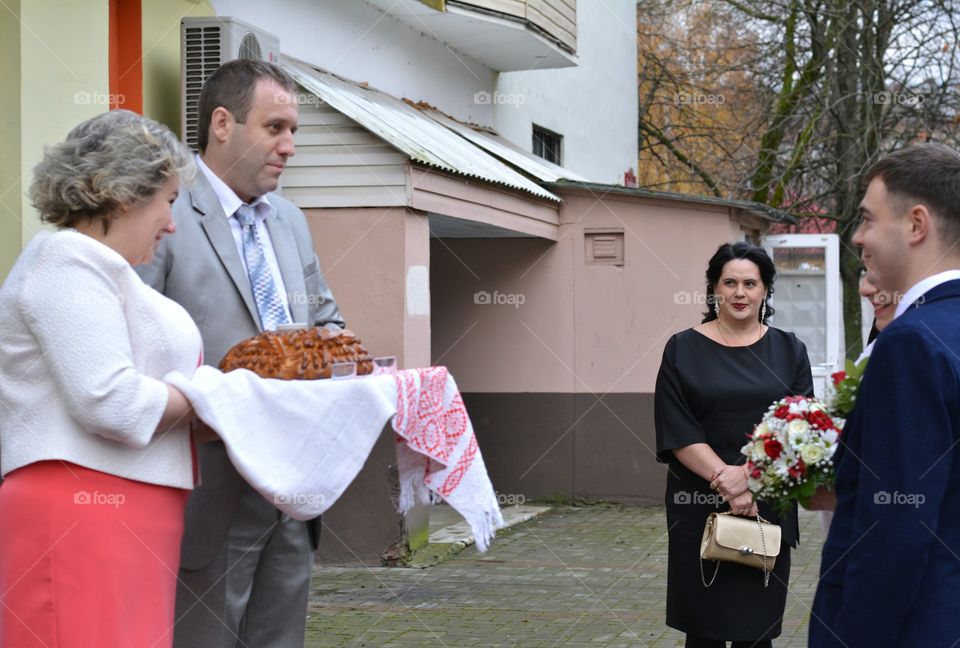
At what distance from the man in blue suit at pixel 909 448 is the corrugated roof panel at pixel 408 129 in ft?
23.0

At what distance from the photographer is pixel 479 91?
15.4 meters

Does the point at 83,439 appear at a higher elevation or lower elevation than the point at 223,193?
lower

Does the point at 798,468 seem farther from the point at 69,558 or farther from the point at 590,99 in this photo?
the point at 590,99

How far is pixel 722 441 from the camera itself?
5531 mm

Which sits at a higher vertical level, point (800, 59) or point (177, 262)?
point (800, 59)

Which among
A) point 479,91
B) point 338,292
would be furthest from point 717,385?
point 479,91

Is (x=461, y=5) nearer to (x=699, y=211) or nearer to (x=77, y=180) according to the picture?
(x=699, y=211)

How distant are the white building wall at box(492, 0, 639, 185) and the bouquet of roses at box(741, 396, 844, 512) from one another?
12135mm

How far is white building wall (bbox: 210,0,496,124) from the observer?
10.7 m

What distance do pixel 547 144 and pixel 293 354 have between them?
1471 centimetres

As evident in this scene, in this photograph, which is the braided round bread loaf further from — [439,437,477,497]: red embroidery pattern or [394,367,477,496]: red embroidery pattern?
[439,437,477,497]: red embroidery pattern

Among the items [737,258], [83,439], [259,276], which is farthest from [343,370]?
[737,258]

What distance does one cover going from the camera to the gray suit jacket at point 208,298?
3.63 meters

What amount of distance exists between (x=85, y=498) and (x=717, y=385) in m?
3.15
